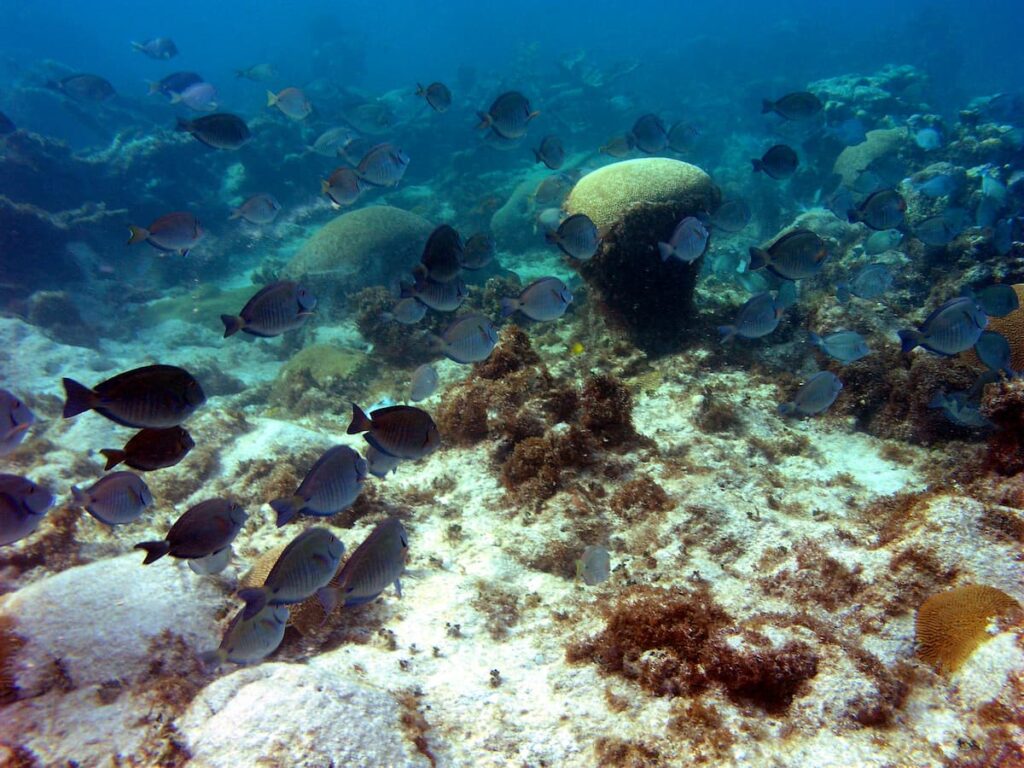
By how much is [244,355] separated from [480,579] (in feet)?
37.4

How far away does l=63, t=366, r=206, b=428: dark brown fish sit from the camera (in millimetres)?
2674

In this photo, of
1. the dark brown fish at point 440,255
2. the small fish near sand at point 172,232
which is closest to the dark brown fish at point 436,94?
the small fish near sand at point 172,232

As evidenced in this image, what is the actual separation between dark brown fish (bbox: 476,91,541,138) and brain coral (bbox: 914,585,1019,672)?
5605 mm

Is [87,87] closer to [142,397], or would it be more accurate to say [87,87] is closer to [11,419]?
[11,419]

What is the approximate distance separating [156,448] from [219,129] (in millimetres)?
4999

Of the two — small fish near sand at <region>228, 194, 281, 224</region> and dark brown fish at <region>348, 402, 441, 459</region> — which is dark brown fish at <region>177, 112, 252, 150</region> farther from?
dark brown fish at <region>348, 402, 441, 459</region>

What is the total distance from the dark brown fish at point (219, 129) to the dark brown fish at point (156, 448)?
4728mm

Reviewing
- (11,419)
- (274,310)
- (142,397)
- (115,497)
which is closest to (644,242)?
(274,310)

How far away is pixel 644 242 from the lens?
21.4 ft

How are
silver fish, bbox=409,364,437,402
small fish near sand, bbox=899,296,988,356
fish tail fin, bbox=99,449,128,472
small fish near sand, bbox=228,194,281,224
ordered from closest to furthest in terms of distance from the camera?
fish tail fin, bbox=99,449,128,472 < small fish near sand, bbox=899,296,988,356 < silver fish, bbox=409,364,437,402 < small fish near sand, bbox=228,194,281,224

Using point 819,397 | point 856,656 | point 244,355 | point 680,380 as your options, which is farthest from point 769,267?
point 244,355

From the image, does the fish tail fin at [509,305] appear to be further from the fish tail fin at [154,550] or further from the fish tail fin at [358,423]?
the fish tail fin at [154,550]

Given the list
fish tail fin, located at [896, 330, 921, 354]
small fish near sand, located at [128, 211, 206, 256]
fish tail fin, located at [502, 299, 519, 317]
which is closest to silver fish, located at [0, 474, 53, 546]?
small fish near sand, located at [128, 211, 206, 256]

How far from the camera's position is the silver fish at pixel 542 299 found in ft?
15.0
